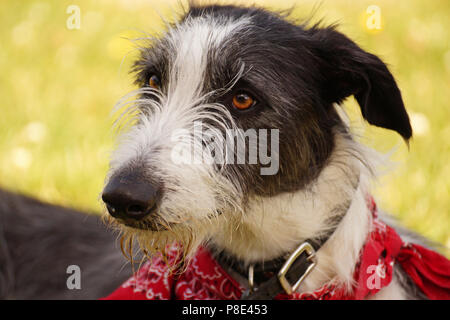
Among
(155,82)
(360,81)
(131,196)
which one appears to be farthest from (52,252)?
(360,81)

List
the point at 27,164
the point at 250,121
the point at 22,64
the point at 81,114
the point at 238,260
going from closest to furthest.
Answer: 1. the point at 250,121
2. the point at 238,260
3. the point at 27,164
4. the point at 81,114
5. the point at 22,64

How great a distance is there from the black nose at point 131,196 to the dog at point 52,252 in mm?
1362

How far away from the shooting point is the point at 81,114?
21.8 ft

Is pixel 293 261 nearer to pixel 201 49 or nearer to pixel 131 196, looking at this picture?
pixel 131 196

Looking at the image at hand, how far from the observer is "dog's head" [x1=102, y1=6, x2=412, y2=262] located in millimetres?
2789

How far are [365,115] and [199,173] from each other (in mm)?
951

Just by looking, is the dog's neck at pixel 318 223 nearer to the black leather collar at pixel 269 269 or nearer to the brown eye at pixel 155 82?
the black leather collar at pixel 269 269

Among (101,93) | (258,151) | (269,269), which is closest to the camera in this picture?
(258,151)

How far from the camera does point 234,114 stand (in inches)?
119

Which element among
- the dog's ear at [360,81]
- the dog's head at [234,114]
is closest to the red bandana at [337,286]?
the dog's head at [234,114]

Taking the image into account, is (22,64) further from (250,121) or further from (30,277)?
(250,121)

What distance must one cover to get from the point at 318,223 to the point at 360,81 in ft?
2.55
